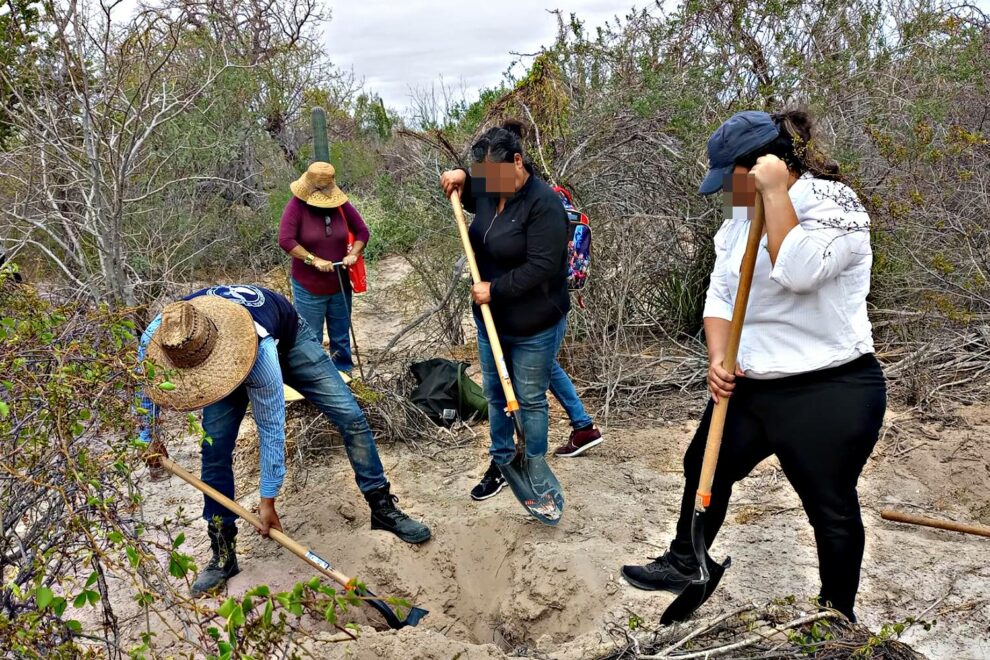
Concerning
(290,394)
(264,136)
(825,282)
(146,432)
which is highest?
(264,136)

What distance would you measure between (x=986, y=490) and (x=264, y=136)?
1030 centimetres

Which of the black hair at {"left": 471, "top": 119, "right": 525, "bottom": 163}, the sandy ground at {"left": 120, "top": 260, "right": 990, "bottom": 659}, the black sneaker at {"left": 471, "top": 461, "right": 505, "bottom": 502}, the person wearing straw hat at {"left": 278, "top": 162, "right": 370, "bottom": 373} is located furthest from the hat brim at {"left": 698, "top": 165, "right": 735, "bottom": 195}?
the person wearing straw hat at {"left": 278, "top": 162, "right": 370, "bottom": 373}

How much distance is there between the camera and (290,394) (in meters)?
4.72

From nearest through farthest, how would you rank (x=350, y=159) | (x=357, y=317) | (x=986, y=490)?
(x=986, y=490), (x=357, y=317), (x=350, y=159)

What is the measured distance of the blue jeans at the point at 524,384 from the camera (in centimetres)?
356

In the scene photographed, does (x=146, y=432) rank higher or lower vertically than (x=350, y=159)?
lower

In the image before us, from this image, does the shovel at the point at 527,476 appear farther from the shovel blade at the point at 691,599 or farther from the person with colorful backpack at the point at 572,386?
the shovel blade at the point at 691,599

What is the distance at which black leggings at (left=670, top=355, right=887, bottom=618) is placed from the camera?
225 centimetres

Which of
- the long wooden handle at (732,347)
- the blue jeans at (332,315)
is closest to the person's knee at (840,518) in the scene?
the long wooden handle at (732,347)

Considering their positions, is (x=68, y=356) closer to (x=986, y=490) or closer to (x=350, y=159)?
(x=986, y=490)

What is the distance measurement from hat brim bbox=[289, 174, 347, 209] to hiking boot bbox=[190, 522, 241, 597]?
2.56m

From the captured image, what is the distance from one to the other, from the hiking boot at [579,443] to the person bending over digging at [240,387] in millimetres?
1079

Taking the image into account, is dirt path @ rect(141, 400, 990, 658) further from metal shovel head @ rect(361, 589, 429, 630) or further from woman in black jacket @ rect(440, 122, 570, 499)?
woman in black jacket @ rect(440, 122, 570, 499)

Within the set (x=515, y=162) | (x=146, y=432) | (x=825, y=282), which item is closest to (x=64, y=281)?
(x=146, y=432)
